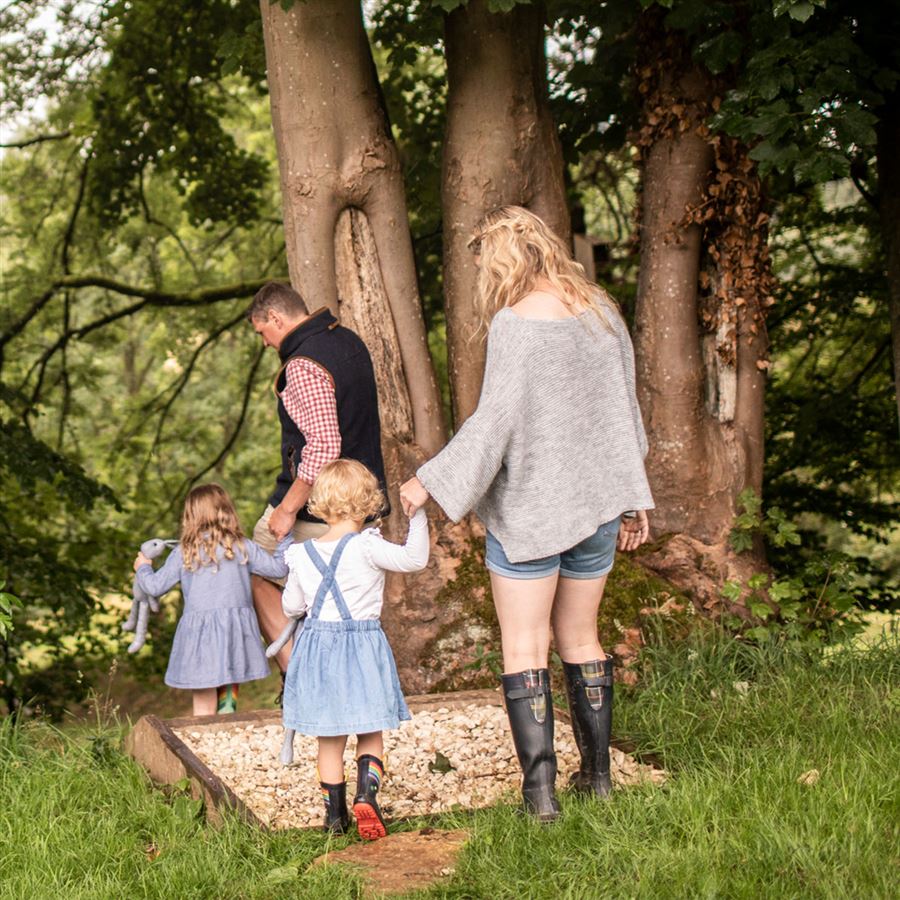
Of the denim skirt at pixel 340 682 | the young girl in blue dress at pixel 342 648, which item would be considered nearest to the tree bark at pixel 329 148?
the young girl in blue dress at pixel 342 648

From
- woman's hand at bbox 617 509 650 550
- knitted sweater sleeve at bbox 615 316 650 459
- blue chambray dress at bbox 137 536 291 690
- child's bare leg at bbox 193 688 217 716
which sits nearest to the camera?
knitted sweater sleeve at bbox 615 316 650 459

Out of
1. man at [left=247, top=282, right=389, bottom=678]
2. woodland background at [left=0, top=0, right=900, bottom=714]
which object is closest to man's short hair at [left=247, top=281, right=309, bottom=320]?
man at [left=247, top=282, right=389, bottom=678]

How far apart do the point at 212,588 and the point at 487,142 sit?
101 inches

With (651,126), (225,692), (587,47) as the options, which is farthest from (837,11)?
(225,692)

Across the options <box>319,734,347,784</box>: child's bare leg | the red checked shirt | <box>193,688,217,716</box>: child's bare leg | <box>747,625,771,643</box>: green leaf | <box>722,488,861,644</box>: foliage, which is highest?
the red checked shirt

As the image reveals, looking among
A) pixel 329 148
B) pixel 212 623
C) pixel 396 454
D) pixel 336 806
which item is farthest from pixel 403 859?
pixel 329 148

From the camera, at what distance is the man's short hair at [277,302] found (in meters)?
5.02

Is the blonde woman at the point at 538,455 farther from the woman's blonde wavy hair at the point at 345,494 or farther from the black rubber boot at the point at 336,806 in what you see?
the black rubber boot at the point at 336,806

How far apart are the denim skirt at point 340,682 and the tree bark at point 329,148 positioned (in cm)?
232

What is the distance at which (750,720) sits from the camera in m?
4.70

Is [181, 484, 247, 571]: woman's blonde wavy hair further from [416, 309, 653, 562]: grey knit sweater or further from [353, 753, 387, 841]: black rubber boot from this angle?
[416, 309, 653, 562]: grey knit sweater

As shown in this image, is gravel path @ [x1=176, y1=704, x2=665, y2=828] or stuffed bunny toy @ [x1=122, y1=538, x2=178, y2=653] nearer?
gravel path @ [x1=176, y1=704, x2=665, y2=828]

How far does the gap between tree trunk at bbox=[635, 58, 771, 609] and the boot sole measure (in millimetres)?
2708

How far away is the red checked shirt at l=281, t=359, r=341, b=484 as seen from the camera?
481cm
